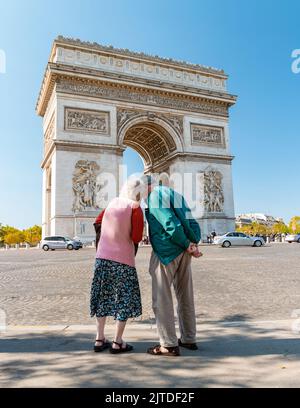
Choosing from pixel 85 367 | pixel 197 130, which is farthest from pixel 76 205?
pixel 85 367

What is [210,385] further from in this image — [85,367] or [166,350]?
[85,367]

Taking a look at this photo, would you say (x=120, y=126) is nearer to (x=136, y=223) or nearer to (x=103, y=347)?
(x=136, y=223)

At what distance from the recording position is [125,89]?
28.6 meters

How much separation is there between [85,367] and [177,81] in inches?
1208

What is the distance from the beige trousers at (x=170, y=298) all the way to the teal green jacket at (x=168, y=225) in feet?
0.31

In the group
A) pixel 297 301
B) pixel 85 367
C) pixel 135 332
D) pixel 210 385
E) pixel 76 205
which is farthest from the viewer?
pixel 76 205

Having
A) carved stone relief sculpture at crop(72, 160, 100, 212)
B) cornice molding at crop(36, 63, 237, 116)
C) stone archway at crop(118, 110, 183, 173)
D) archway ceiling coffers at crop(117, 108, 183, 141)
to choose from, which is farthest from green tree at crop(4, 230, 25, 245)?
archway ceiling coffers at crop(117, 108, 183, 141)

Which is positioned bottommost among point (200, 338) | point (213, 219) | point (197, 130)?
point (200, 338)

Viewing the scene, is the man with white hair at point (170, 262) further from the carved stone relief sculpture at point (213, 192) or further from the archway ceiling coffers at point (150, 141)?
the archway ceiling coffers at point (150, 141)

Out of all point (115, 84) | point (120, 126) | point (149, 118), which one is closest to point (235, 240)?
point (149, 118)

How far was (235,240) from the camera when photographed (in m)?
23.8
